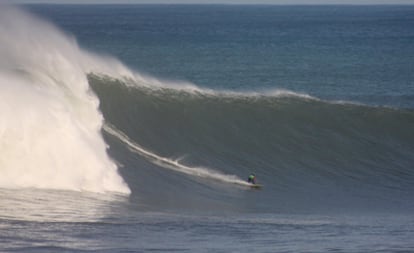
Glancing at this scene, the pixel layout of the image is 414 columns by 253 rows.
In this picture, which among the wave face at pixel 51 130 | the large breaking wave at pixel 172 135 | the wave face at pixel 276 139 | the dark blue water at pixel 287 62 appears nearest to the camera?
the wave face at pixel 51 130

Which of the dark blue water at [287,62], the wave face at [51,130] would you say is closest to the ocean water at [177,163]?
the wave face at [51,130]

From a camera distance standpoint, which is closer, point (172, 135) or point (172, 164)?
point (172, 164)

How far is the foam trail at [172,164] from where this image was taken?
72.2 ft

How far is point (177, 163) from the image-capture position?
75.3ft

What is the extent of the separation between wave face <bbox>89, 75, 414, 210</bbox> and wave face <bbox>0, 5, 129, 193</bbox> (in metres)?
1.47

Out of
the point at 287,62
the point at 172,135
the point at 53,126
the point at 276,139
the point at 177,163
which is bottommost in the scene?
the point at 53,126

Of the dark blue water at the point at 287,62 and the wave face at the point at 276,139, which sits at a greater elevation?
the dark blue water at the point at 287,62

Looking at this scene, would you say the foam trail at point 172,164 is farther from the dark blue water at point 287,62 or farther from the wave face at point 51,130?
the dark blue water at point 287,62

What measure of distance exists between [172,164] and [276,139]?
4.36 metres

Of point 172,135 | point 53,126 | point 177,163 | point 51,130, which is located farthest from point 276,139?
point 51,130

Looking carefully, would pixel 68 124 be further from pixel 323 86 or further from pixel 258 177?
pixel 323 86

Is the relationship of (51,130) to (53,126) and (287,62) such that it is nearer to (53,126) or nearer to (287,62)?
(53,126)

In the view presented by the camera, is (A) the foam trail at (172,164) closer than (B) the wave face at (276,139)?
Yes

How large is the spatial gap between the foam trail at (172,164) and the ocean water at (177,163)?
47 millimetres
